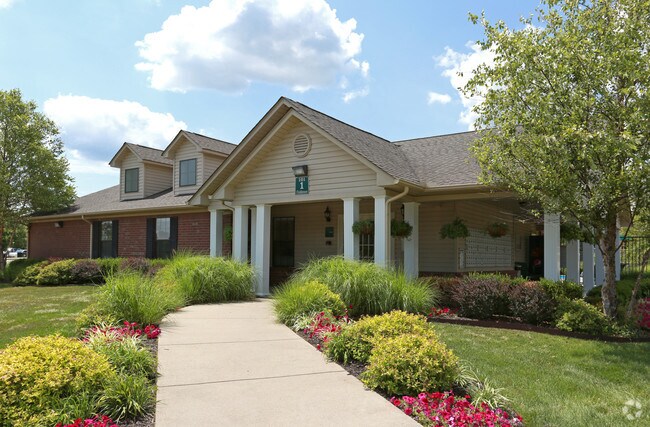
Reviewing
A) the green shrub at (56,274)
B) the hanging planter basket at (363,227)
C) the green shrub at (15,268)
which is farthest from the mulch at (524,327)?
the green shrub at (15,268)

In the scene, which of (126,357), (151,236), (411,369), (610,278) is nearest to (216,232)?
(151,236)

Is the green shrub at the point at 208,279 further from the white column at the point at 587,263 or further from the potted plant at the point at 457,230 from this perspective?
the white column at the point at 587,263

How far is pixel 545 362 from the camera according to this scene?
6297 mm

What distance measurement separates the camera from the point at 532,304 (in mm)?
8641

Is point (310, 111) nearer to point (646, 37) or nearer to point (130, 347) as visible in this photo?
point (646, 37)

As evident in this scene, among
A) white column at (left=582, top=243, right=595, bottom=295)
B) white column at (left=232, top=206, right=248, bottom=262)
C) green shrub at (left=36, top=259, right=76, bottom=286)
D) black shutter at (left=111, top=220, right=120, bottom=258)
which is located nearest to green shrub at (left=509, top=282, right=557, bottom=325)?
white column at (left=232, top=206, right=248, bottom=262)

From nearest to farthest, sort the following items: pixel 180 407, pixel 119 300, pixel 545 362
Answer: pixel 180 407 < pixel 545 362 < pixel 119 300

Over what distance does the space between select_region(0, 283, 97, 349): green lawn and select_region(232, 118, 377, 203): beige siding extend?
4782 mm

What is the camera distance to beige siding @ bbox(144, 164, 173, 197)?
20.3 m

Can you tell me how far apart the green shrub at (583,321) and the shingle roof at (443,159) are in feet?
11.9

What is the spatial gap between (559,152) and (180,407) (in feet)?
20.9

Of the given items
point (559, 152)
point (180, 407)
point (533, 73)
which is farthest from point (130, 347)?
point (533, 73)

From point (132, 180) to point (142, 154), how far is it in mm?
1232

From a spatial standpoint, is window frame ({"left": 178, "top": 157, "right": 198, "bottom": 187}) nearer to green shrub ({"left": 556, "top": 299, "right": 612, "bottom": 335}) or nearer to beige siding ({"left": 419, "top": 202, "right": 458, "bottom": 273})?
beige siding ({"left": 419, "top": 202, "right": 458, "bottom": 273})
